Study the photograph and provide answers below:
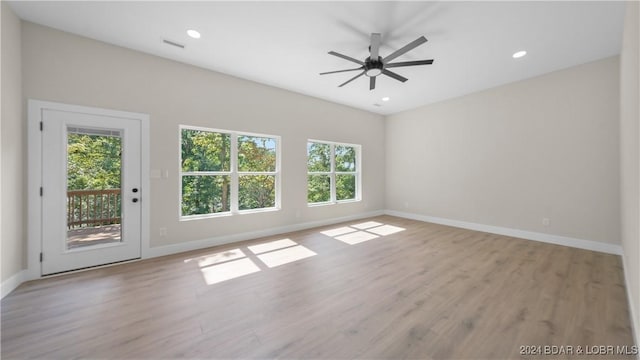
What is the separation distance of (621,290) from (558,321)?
4.15ft

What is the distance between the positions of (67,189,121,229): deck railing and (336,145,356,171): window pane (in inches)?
175

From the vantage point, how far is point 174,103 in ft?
11.9

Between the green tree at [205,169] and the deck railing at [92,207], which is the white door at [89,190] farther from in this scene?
the green tree at [205,169]

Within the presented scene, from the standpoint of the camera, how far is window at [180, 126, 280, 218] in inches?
153

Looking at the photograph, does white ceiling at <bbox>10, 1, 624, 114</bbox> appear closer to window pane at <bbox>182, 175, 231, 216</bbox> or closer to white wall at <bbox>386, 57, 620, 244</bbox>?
white wall at <bbox>386, 57, 620, 244</bbox>

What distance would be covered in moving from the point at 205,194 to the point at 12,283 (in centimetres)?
219

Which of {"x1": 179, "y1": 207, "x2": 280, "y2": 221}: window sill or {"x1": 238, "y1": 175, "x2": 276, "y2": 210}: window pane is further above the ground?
{"x1": 238, "y1": 175, "x2": 276, "y2": 210}: window pane

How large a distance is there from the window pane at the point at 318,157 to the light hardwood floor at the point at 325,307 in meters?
2.49

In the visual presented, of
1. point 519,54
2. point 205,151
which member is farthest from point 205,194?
point 519,54

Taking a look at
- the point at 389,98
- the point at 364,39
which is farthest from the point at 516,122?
the point at 364,39

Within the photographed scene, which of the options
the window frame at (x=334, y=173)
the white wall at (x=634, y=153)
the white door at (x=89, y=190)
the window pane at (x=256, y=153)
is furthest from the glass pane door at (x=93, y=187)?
the white wall at (x=634, y=153)

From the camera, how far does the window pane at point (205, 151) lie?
387 cm

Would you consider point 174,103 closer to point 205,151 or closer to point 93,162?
point 205,151

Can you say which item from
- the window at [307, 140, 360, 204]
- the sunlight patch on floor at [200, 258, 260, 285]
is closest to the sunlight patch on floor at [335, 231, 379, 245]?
the window at [307, 140, 360, 204]
